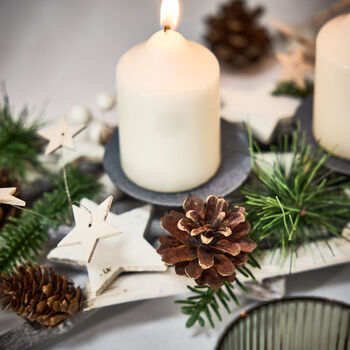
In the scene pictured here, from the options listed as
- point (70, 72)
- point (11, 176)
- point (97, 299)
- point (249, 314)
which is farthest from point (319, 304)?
point (70, 72)

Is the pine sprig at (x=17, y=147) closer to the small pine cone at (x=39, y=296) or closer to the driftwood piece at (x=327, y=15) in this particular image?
the small pine cone at (x=39, y=296)

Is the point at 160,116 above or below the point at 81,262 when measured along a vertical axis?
above

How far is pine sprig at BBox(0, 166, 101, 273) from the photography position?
506 millimetres

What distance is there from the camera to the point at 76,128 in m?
0.51

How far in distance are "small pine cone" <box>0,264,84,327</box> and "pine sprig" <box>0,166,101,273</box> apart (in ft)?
0.07

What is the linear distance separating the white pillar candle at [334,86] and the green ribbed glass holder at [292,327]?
0.63ft

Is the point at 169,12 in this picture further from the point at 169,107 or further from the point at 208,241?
the point at 208,241

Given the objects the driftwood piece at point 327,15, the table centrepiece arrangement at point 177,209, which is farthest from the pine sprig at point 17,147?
the driftwood piece at point 327,15

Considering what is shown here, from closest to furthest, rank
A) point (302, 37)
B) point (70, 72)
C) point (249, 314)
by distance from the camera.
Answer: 1. point (249, 314)
2. point (302, 37)
3. point (70, 72)

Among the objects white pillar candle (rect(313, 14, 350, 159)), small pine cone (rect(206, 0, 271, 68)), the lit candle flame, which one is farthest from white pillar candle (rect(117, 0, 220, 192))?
small pine cone (rect(206, 0, 271, 68))

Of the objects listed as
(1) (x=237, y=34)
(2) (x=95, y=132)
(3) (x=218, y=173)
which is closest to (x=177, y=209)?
(3) (x=218, y=173)

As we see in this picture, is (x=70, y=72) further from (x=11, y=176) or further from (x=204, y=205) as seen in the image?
(x=204, y=205)

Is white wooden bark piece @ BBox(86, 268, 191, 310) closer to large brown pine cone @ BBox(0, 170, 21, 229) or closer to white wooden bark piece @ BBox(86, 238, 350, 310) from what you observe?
white wooden bark piece @ BBox(86, 238, 350, 310)

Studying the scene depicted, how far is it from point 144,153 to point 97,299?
14 centimetres
